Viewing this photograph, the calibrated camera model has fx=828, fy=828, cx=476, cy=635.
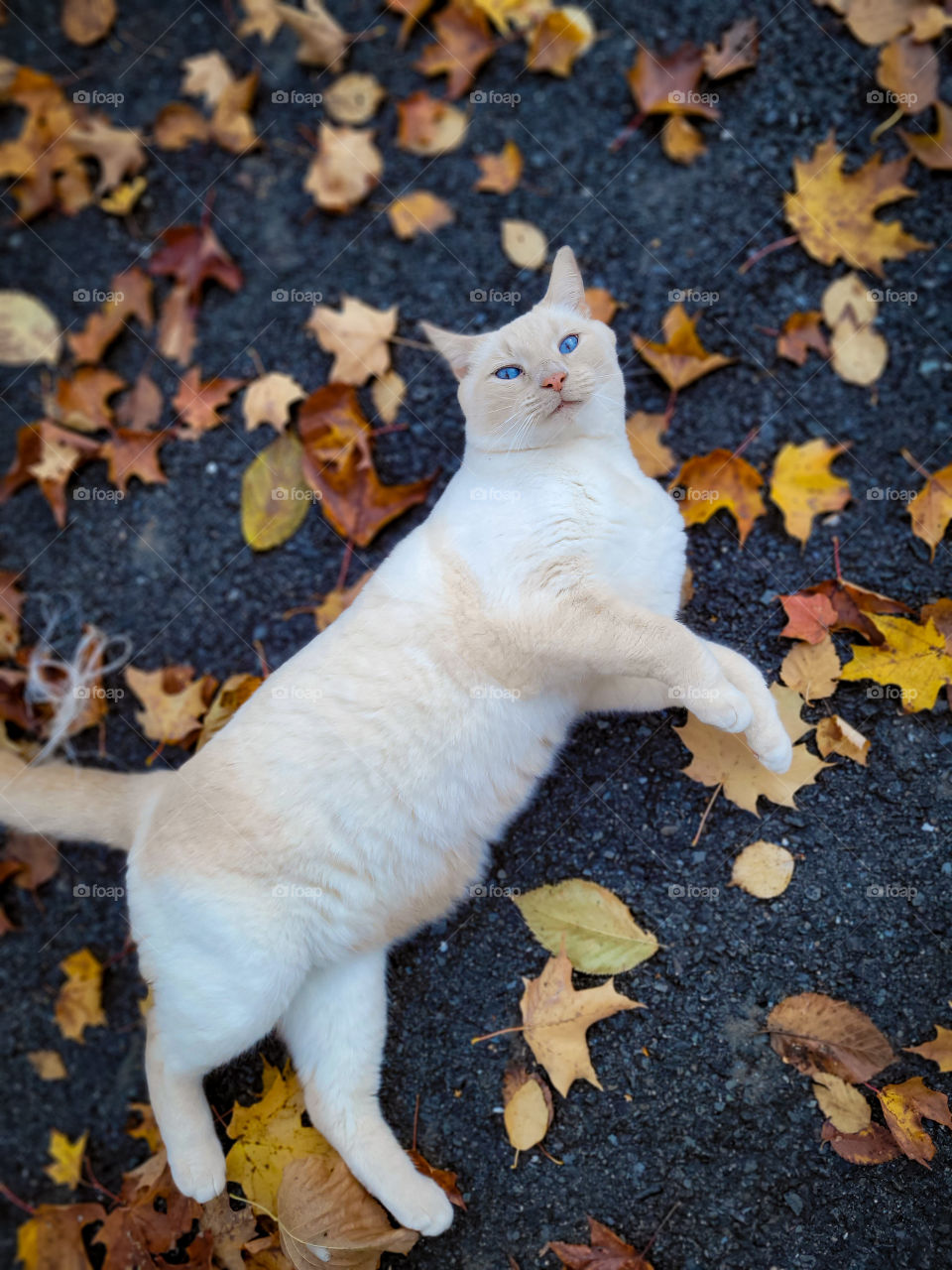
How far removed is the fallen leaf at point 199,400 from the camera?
3.10 meters

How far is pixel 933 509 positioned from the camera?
2.57 metres

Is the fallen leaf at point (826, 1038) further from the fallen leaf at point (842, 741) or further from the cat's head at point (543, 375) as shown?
the cat's head at point (543, 375)

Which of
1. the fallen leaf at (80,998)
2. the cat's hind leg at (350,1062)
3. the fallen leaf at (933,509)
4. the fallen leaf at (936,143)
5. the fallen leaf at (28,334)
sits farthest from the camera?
the fallen leaf at (28,334)

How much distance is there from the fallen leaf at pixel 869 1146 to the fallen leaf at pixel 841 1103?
15 mm

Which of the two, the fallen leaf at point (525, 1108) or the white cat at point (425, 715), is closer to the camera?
the white cat at point (425, 715)

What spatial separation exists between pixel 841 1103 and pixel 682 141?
308 centimetres

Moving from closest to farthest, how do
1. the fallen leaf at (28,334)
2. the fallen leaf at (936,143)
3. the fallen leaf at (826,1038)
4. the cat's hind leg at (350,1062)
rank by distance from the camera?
the fallen leaf at (826,1038), the cat's hind leg at (350,1062), the fallen leaf at (936,143), the fallen leaf at (28,334)

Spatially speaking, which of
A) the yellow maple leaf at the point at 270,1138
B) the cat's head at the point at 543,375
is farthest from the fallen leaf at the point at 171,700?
the cat's head at the point at 543,375

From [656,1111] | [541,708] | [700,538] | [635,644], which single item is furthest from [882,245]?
[656,1111]

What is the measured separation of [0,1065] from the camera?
2885 mm

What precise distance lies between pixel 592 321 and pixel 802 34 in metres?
1.54

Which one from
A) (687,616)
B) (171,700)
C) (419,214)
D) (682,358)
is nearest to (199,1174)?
(171,700)

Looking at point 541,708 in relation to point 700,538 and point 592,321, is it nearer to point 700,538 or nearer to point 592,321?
point 700,538

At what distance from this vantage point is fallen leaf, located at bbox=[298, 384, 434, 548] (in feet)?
9.42
